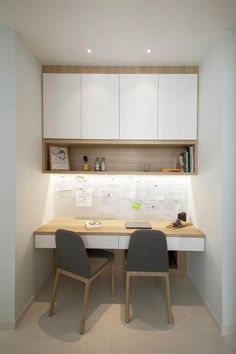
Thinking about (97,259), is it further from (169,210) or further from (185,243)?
(169,210)

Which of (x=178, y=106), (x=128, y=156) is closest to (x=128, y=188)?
(x=128, y=156)

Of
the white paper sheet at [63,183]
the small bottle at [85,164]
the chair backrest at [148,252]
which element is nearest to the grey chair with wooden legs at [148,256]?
the chair backrest at [148,252]

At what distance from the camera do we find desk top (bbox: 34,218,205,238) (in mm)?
2254

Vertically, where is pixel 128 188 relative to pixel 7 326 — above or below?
above

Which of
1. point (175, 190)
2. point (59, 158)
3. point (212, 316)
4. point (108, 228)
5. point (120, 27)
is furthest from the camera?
point (175, 190)

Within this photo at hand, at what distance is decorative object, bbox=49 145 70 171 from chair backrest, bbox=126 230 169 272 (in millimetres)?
1239

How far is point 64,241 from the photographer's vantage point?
199cm

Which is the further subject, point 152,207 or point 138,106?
point 152,207

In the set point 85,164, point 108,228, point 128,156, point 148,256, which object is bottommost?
point 148,256

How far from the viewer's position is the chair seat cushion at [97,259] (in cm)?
207

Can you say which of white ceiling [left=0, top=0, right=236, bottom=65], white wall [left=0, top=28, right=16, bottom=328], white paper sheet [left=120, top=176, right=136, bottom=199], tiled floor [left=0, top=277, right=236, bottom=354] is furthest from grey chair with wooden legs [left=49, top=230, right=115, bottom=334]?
white ceiling [left=0, top=0, right=236, bottom=65]

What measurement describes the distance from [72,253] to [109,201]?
101cm

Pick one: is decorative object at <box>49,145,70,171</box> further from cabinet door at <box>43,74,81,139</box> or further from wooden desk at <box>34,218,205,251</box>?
wooden desk at <box>34,218,205,251</box>

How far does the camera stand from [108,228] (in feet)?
7.86
